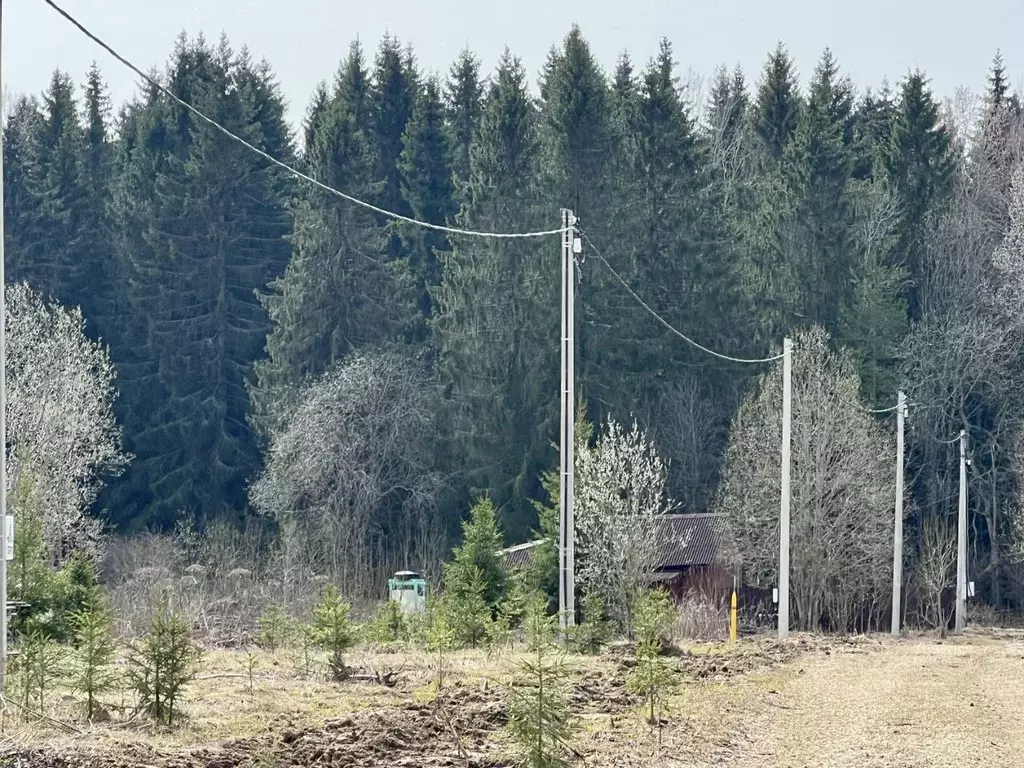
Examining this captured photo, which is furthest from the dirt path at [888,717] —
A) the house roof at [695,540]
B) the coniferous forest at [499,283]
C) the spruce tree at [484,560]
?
the coniferous forest at [499,283]

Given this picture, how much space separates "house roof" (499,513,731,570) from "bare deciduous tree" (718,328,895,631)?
1.17 m

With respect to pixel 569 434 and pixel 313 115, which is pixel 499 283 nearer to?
pixel 313 115

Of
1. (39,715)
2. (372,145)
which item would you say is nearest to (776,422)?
(372,145)

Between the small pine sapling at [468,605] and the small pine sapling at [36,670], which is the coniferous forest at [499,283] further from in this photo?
the small pine sapling at [36,670]

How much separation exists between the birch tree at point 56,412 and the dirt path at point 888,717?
22.7 meters

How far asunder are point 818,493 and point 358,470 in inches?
592

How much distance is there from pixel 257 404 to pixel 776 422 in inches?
737

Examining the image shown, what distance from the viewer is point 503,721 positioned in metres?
12.4

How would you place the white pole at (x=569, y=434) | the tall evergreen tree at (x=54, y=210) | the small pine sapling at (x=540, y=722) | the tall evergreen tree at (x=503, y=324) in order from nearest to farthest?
1. the small pine sapling at (x=540, y=722)
2. the white pole at (x=569, y=434)
3. the tall evergreen tree at (x=503, y=324)
4. the tall evergreen tree at (x=54, y=210)

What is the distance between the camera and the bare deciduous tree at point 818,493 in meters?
40.6

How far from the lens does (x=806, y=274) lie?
49.1m

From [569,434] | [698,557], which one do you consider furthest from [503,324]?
[569,434]

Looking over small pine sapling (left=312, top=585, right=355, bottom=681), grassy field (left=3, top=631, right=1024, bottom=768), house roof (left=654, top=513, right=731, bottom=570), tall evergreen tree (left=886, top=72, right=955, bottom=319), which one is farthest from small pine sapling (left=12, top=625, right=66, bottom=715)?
tall evergreen tree (left=886, top=72, right=955, bottom=319)

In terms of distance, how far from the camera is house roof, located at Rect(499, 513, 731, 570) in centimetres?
4216
